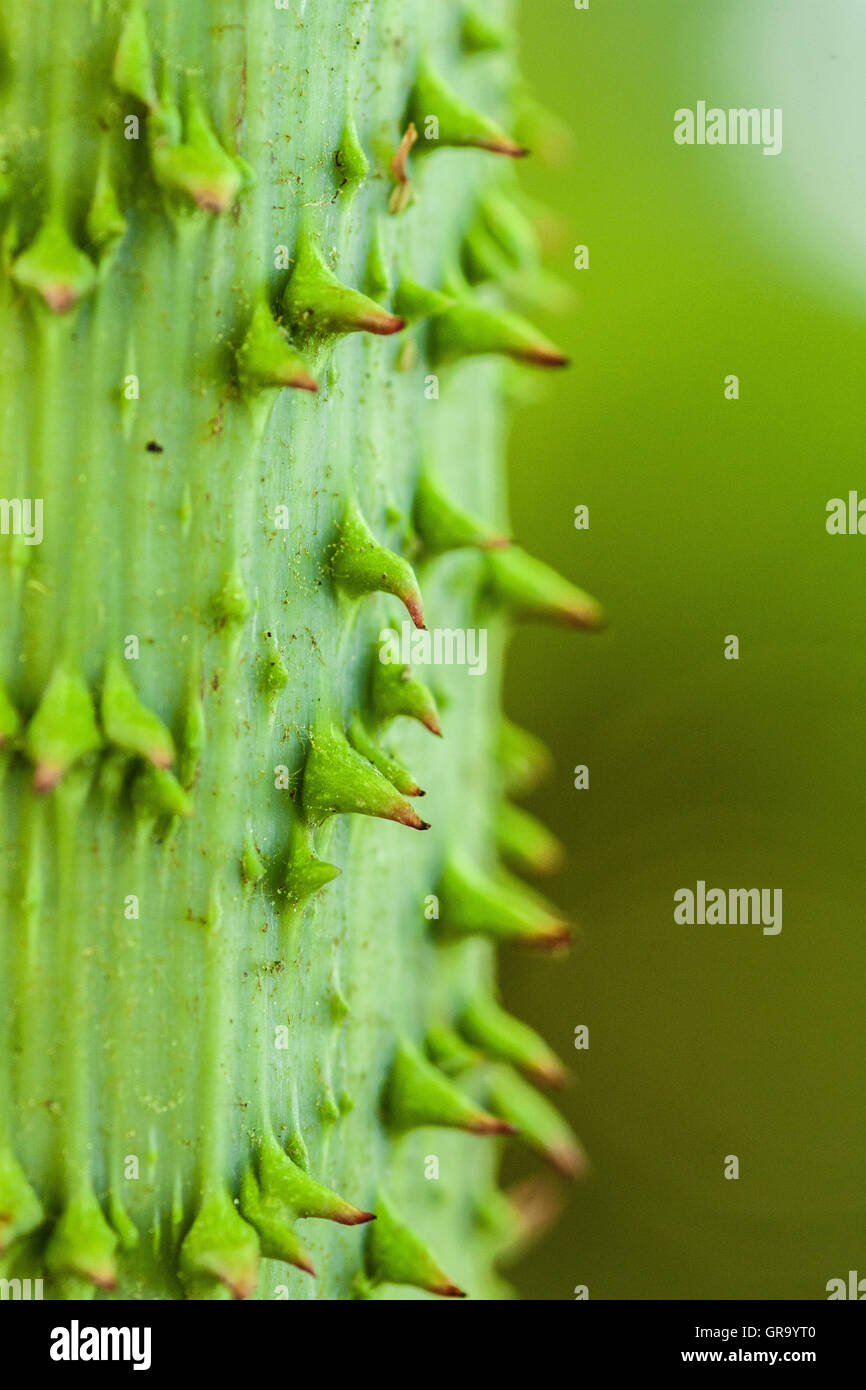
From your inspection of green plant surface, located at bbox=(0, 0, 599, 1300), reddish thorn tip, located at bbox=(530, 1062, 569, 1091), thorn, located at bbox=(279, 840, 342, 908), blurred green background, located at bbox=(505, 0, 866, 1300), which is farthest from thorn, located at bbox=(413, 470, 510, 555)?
blurred green background, located at bbox=(505, 0, 866, 1300)

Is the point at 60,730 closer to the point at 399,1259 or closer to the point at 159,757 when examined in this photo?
the point at 159,757

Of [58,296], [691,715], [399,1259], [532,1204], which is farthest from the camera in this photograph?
[691,715]

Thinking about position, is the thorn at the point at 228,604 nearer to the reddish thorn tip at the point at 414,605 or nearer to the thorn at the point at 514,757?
the reddish thorn tip at the point at 414,605

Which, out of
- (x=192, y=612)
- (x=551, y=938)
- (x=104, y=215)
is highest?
(x=104, y=215)

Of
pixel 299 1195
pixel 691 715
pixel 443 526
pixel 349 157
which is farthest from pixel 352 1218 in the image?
pixel 691 715

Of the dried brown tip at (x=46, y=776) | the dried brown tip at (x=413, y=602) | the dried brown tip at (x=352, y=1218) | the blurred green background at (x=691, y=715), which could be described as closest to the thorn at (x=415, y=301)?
the dried brown tip at (x=413, y=602)

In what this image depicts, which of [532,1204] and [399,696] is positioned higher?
A: [399,696]

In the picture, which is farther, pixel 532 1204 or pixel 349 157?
pixel 532 1204

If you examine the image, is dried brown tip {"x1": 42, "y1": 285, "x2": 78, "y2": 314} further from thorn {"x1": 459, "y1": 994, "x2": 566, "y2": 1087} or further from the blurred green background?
the blurred green background
